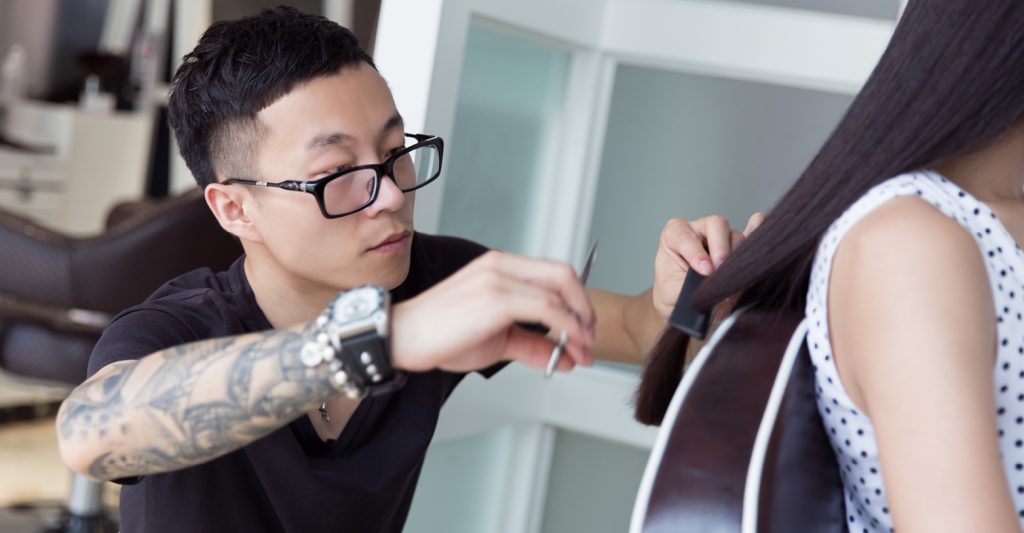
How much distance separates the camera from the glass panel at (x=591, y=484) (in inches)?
87.3

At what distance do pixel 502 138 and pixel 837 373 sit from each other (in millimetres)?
1038

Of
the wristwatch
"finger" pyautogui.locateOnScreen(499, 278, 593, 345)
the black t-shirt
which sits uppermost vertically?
"finger" pyautogui.locateOnScreen(499, 278, 593, 345)

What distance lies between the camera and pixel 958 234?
0.91 m

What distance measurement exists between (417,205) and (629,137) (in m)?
0.64

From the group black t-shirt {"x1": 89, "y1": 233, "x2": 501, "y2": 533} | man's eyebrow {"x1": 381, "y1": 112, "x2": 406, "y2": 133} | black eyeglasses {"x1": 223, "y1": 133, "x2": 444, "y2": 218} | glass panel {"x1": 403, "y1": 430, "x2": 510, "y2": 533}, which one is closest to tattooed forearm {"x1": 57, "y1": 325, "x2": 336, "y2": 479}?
black t-shirt {"x1": 89, "y1": 233, "x2": 501, "y2": 533}

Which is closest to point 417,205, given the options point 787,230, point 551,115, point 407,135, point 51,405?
point 407,135

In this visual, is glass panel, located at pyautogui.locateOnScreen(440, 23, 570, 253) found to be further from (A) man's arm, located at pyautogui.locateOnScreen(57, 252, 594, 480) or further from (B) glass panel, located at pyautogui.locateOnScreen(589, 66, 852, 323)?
(A) man's arm, located at pyautogui.locateOnScreen(57, 252, 594, 480)

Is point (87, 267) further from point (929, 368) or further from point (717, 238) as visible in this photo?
point (929, 368)

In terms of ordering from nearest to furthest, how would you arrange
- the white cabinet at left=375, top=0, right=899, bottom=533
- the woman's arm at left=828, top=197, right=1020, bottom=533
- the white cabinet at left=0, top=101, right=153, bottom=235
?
the woman's arm at left=828, top=197, right=1020, bottom=533, the white cabinet at left=375, top=0, right=899, bottom=533, the white cabinet at left=0, top=101, right=153, bottom=235

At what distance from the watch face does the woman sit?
0.31 metres

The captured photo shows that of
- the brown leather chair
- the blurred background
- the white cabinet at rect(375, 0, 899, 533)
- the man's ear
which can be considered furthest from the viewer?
the brown leather chair

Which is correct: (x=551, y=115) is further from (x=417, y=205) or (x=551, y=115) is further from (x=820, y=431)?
(x=820, y=431)

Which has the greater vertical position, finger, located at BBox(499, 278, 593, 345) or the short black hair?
the short black hair

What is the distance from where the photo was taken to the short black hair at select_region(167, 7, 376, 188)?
137 cm
